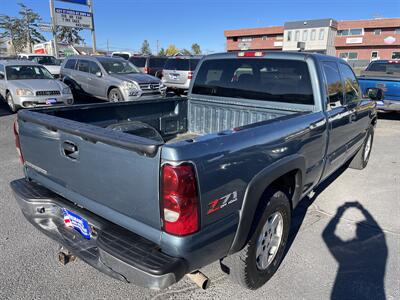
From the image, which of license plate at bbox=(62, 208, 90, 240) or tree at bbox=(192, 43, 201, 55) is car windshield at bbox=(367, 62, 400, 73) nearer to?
license plate at bbox=(62, 208, 90, 240)

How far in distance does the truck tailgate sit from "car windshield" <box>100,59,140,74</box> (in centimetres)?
923

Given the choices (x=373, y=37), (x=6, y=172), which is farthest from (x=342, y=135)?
(x=373, y=37)

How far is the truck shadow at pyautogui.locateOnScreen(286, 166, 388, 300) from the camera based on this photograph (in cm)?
265

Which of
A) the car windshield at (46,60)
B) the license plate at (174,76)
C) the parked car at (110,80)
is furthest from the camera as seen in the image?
the car windshield at (46,60)

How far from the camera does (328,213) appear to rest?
4051 millimetres

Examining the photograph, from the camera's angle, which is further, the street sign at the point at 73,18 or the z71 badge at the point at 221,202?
the street sign at the point at 73,18

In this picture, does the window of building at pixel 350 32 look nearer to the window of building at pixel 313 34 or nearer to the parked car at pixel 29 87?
the window of building at pixel 313 34

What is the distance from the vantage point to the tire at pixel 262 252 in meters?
2.38

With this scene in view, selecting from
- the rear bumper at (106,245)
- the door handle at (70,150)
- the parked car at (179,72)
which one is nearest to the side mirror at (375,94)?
the rear bumper at (106,245)

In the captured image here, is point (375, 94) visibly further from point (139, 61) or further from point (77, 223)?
point (139, 61)

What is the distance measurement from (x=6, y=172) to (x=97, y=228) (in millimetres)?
3849

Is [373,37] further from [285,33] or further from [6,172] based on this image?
[6,172]

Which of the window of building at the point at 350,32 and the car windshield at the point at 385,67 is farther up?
the window of building at the point at 350,32

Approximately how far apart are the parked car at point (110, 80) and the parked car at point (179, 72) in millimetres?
2478
